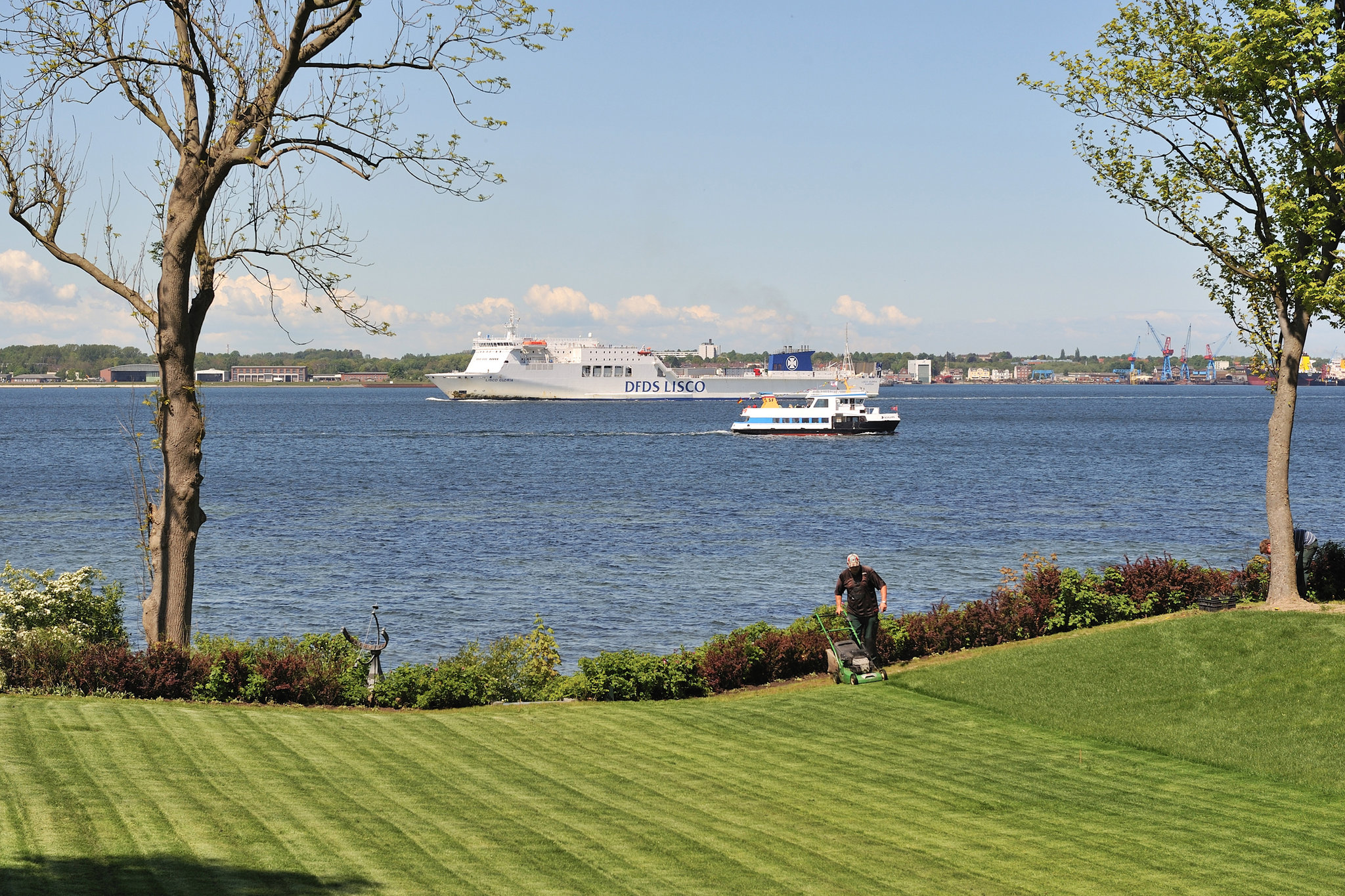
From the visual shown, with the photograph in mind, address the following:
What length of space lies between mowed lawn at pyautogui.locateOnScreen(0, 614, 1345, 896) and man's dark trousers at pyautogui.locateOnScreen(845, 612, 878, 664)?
6.75 ft

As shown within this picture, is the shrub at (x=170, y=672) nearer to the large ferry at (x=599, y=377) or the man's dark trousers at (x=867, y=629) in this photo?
the man's dark trousers at (x=867, y=629)

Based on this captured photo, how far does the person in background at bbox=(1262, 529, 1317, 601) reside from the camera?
57.8 feet

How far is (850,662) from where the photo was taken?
47.5ft

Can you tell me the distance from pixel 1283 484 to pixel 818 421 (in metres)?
72.7

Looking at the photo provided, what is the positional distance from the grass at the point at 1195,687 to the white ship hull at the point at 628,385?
134 metres

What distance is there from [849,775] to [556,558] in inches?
856

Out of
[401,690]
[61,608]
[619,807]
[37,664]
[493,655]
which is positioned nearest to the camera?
[619,807]

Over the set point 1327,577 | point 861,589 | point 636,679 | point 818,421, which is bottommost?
point 636,679

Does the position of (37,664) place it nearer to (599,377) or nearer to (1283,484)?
(1283,484)

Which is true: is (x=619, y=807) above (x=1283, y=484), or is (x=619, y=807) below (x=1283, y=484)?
below

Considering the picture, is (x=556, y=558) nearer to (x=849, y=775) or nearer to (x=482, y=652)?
(x=482, y=652)

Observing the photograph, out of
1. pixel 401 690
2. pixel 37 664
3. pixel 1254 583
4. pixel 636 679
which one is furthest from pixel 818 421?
pixel 37 664

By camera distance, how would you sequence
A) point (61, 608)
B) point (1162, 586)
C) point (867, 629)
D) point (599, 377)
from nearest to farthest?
point (61, 608) < point (867, 629) < point (1162, 586) < point (599, 377)

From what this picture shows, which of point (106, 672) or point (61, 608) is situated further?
point (61, 608)
